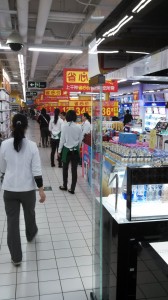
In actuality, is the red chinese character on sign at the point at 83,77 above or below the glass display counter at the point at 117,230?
above

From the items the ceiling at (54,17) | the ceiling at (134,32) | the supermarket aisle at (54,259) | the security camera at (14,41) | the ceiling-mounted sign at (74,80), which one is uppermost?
the ceiling at (54,17)

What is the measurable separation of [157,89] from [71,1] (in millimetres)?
10236

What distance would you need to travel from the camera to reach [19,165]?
356cm

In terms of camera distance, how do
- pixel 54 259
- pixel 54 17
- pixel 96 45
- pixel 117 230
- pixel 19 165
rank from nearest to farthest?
1. pixel 117 230
2. pixel 96 45
3. pixel 19 165
4. pixel 54 259
5. pixel 54 17

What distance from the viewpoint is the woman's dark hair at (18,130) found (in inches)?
139

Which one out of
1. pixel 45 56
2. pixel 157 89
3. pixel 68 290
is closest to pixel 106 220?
pixel 68 290

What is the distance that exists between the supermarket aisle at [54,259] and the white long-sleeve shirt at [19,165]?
3.41ft

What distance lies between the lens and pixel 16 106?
2830 centimetres

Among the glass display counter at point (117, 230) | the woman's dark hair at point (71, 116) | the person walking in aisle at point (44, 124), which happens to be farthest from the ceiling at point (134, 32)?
the person walking in aisle at point (44, 124)

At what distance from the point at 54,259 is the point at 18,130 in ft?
5.88

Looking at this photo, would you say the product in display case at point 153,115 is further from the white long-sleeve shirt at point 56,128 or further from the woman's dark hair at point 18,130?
the woman's dark hair at point 18,130

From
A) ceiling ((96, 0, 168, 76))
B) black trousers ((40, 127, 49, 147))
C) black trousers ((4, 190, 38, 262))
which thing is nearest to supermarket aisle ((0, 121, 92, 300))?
black trousers ((4, 190, 38, 262))

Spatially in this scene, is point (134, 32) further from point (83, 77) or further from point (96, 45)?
point (83, 77)

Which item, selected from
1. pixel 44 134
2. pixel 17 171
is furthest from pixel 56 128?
pixel 17 171
